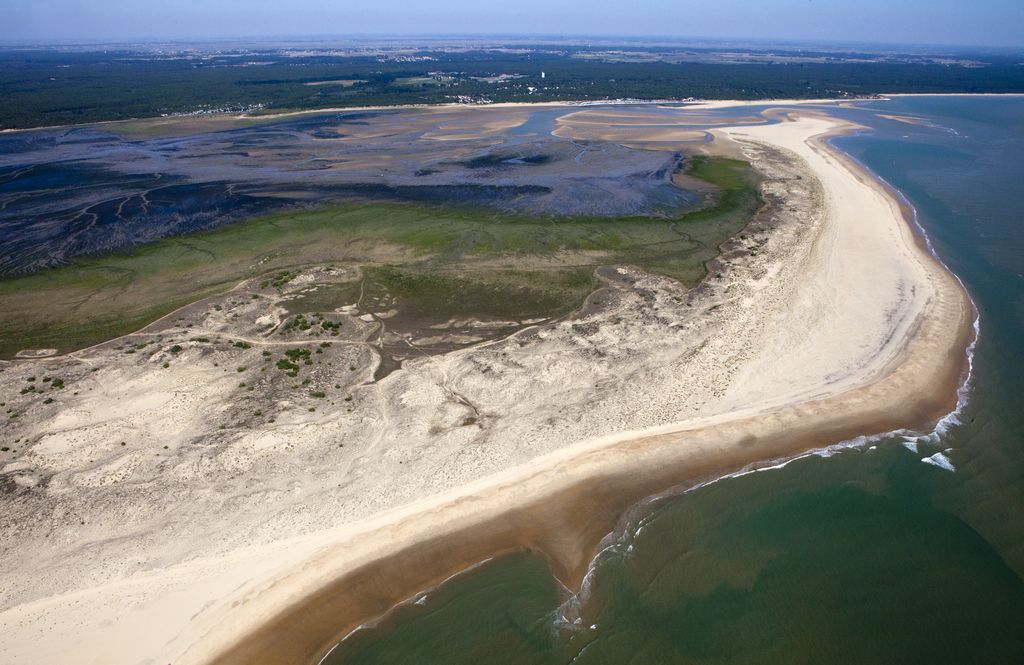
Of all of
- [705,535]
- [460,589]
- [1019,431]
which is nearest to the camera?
[460,589]

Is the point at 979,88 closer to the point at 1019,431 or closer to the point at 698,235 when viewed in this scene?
the point at 698,235

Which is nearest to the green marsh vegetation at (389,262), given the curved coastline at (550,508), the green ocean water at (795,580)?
the curved coastline at (550,508)

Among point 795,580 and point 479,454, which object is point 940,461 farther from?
point 479,454

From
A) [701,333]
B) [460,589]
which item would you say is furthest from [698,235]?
[460,589]

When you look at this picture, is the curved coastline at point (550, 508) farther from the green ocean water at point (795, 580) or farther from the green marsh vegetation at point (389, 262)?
the green marsh vegetation at point (389, 262)

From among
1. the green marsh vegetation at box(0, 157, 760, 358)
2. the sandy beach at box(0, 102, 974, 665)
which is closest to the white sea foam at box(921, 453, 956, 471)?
the sandy beach at box(0, 102, 974, 665)

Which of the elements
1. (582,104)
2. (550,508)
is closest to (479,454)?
(550,508)
